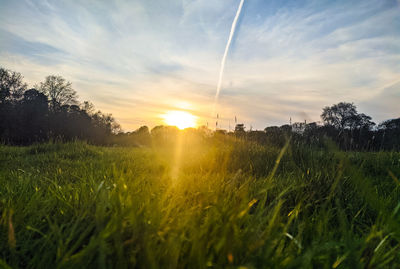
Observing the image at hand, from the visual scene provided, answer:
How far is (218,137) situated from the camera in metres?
7.72

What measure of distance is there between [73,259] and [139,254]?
0.85 feet

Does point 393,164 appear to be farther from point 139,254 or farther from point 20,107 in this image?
point 20,107

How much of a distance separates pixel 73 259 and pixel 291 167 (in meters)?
3.80

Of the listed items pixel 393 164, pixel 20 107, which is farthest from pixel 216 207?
pixel 20 107

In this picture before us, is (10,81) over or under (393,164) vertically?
over

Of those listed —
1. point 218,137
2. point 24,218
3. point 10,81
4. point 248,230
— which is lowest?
point 24,218

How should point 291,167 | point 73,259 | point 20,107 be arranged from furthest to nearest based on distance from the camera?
point 20,107 → point 291,167 → point 73,259

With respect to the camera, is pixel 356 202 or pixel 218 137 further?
pixel 218 137

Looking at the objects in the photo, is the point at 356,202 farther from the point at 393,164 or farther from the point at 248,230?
the point at 393,164

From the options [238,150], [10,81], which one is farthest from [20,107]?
[238,150]

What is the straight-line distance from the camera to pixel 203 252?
1.00 m

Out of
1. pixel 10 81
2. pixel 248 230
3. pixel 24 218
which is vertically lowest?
pixel 24 218

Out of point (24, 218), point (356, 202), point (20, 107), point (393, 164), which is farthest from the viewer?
point (20, 107)

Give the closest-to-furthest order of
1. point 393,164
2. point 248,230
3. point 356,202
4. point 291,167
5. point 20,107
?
1. point 248,230
2. point 356,202
3. point 291,167
4. point 393,164
5. point 20,107
